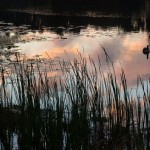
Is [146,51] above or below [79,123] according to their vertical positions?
below

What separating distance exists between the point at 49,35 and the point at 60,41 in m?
2.58

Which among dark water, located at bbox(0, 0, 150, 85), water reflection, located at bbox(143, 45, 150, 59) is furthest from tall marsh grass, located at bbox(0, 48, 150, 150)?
water reflection, located at bbox(143, 45, 150, 59)

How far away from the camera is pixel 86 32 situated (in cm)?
2947

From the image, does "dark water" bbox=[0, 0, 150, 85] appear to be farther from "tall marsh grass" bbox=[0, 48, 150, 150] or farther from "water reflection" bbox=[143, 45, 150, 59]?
"tall marsh grass" bbox=[0, 48, 150, 150]

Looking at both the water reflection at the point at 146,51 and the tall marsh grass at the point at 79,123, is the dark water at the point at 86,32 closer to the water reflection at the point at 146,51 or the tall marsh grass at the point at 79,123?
Result: the water reflection at the point at 146,51

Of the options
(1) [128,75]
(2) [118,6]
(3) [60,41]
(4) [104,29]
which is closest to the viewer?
(1) [128,75]

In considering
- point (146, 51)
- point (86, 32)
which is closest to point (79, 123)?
point (146, 51)

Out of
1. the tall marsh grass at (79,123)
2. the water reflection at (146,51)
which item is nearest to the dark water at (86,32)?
the water reflection at (146,51)

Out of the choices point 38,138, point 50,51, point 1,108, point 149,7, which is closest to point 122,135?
point 38,138

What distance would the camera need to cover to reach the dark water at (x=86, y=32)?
21.0 meters

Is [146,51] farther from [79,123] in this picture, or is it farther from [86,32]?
[79,123]

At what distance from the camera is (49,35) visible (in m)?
27.8

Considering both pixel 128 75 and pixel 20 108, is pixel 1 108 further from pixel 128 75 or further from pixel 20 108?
pixel 128 75

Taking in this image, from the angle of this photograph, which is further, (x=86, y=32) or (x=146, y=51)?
(x=86, y=32)
